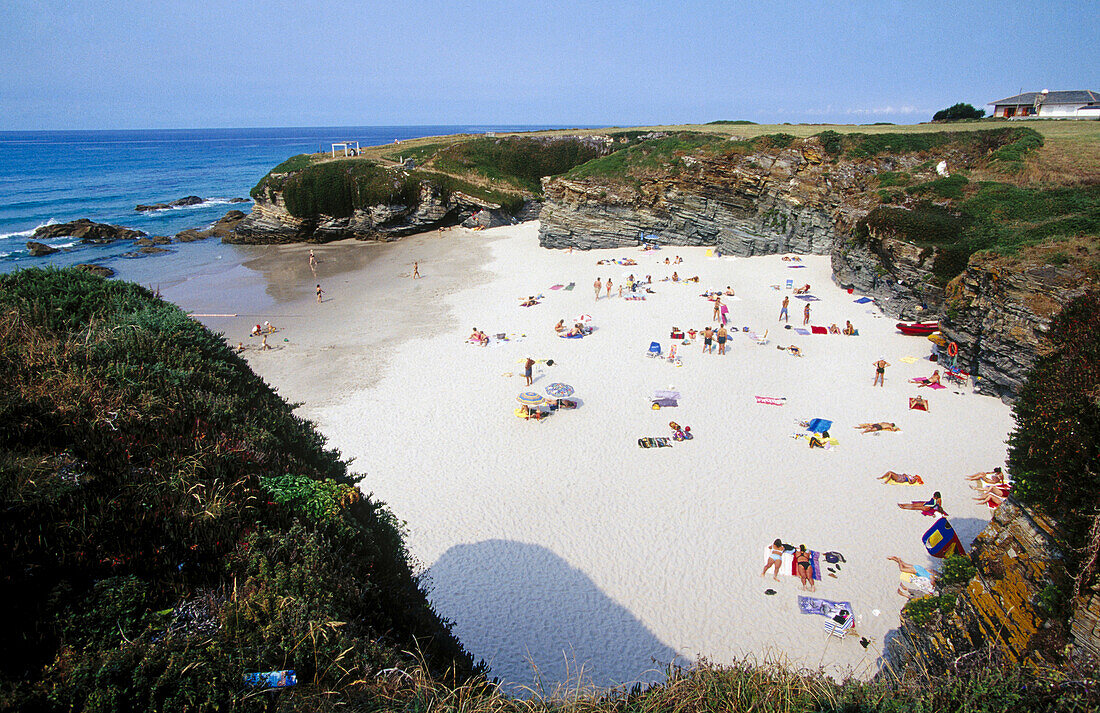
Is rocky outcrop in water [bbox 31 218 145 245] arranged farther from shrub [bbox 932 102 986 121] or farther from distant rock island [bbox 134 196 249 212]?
shrub [bbox 932 102 986 121]

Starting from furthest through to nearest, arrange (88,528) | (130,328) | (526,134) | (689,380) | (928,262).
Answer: (526,134), (928,262), (689,380), (130,328), (88,528)

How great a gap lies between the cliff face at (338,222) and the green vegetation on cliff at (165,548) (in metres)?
39.7

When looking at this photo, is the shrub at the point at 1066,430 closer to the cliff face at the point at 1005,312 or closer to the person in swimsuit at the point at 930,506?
the person in swimsuit at the point at 930,506

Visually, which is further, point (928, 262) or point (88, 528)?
point (928, 262)

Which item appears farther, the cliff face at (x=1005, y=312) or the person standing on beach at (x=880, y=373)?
the person standing on beach at (x=880, y=373)

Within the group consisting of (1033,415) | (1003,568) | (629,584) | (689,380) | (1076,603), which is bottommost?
(629,584)

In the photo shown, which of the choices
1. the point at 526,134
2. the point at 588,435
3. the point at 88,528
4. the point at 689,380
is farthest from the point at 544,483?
the point at 526,134

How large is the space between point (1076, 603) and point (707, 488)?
776cm

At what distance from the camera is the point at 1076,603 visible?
16.9ft

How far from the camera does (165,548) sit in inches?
179

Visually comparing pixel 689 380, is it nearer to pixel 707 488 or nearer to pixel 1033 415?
pixel 707 488

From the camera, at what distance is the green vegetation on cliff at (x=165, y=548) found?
3.74m

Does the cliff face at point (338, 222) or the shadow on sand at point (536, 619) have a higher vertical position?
the cliff face at point (338, 222)

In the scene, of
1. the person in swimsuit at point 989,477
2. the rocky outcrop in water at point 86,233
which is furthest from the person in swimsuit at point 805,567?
the rocky outcrop in water at point 86,233
